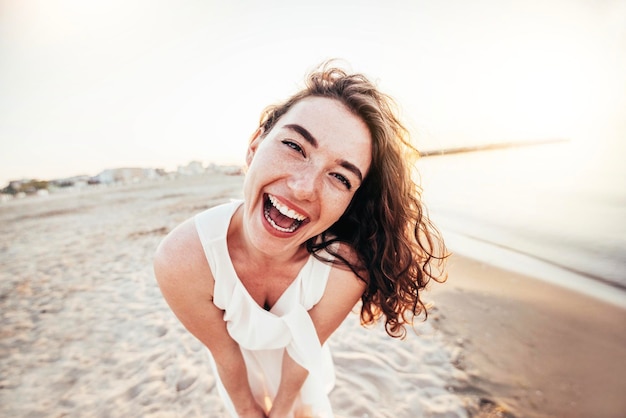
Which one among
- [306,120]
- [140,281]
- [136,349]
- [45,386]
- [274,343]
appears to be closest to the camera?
[306,120]

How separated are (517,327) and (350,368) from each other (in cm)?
205

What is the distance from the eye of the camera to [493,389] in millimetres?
2658

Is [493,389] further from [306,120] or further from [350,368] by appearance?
[306,120]

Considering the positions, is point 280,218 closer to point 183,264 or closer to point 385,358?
point 183,264

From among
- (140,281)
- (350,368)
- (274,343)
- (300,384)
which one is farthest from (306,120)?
(140,281)

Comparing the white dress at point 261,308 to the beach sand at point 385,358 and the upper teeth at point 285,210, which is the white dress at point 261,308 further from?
the beach sand at point 385,358

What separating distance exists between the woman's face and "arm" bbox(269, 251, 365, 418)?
0.40m

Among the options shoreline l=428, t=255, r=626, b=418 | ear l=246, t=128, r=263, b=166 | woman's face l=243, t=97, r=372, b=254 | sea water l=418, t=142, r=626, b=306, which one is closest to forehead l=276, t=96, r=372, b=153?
woman's face l=243, t=97, r=372, b=254

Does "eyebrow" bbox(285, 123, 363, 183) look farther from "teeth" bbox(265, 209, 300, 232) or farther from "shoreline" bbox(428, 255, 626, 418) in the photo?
"shoreline" bbox(428, 255, 626, 418)

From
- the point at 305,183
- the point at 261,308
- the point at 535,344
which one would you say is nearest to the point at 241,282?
the point at 261,308

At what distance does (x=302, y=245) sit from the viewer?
210 centimetres

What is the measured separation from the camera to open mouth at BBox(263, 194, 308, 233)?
5.57 feet

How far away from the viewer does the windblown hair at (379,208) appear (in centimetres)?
185

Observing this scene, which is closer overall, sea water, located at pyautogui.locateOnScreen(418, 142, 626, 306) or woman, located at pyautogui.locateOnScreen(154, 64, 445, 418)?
woman, located at pyautogui.locateOnScreen(154, 64, 445, 418)
